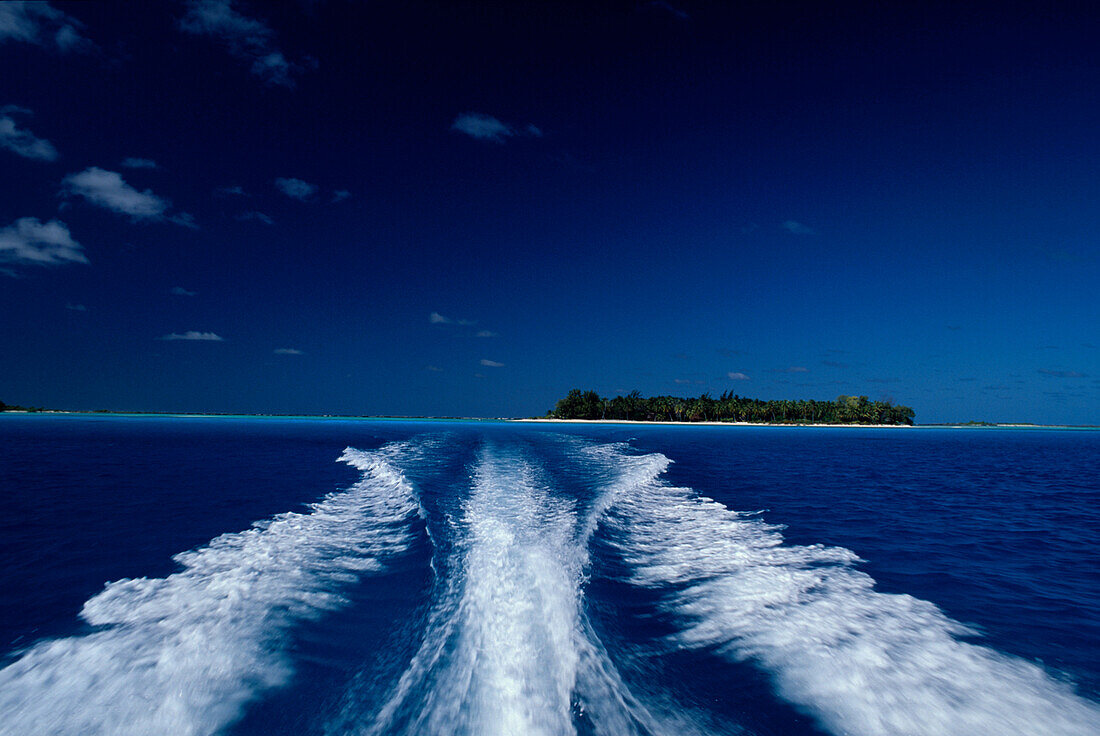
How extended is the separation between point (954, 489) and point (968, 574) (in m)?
15.0

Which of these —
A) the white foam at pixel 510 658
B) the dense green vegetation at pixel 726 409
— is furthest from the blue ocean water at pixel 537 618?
the dense green vegetation at pixel 726 409

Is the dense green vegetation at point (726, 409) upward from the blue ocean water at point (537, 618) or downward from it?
upward

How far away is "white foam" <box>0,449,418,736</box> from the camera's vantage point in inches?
174

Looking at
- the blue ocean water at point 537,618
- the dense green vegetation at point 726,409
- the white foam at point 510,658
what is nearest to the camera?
the white foam at point 510,658

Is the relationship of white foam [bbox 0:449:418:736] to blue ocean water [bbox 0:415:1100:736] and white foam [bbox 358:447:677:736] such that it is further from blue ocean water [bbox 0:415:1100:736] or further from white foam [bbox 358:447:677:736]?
white foam [bbox 358:447:677:736]

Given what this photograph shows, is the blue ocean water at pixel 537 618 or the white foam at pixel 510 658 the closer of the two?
the white foam at pixel 510 658

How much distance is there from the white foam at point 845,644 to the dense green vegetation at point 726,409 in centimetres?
13990

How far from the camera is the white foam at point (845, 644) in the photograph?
181 inches

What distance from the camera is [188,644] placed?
564 centimetres

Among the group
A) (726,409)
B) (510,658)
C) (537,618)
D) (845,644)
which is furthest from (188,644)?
(726,409)

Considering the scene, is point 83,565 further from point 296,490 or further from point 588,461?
point 588,461

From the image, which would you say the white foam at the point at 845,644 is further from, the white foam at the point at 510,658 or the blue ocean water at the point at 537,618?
the white foam at the point at 510,658

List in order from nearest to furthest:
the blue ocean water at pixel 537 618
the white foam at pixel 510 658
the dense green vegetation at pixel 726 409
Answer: the white foam at pixel 510 658 < the blue ocean water at pixel 537 618 < the dense green vegetation at pixel 726 409

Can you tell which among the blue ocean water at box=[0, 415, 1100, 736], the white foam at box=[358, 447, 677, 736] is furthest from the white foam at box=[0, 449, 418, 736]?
the white foam at box=[358, 447, 677, 736]
